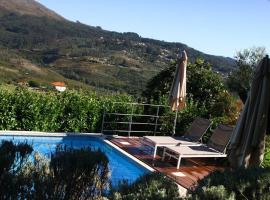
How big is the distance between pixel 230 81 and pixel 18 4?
140812mm

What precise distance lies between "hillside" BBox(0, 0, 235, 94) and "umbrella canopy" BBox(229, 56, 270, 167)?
168ft

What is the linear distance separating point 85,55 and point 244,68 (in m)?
64.8

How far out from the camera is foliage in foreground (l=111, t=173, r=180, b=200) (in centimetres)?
332

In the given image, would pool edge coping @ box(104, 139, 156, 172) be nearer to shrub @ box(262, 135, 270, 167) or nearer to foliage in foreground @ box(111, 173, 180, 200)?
shrub @ box(262, 135, 270, 167)

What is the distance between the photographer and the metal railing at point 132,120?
509 inches

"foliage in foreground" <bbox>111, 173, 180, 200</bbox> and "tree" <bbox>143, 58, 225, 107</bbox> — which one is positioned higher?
"tree" <bbox>143, 58, 225, 107</bbox>

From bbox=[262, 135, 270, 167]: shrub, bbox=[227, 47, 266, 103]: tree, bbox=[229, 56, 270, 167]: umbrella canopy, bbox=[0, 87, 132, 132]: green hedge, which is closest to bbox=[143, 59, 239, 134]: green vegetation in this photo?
bbox=[262, 135, 270, 167]: shrub

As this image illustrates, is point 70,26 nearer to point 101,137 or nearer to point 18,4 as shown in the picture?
point 18,4

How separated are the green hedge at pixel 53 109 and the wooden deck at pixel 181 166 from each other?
3.96ft

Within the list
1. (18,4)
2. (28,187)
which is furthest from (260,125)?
(18,4)

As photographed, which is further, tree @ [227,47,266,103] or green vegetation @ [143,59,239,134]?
tree @ [227,47,266,103]

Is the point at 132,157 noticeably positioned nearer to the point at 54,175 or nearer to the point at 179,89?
the point at 179,89

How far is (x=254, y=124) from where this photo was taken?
696cm

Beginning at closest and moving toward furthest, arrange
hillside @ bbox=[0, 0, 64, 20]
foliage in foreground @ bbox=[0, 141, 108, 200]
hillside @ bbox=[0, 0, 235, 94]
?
foliage in foreground @ bbox=[0, 141, 108, 200] → hillside @ bbox=[0, 0, 235, 94] → hillside @ bbox=[0, 0, 64, 20]
